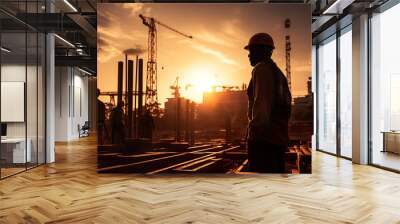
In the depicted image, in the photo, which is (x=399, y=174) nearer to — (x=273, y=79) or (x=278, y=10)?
(x=273, y=79)

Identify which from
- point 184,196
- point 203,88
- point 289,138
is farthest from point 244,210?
point 203,88

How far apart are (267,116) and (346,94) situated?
431 centimetres

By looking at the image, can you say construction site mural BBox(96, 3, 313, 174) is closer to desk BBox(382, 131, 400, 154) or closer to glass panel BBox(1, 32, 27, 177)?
glass panel BBox(1, 32, 27, 177)

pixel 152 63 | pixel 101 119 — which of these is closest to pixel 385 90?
pixel 152 63

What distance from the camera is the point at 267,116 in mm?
6066

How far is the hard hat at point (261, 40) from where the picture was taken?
6.60m

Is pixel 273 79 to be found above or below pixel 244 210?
above

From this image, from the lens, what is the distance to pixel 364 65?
8.30m

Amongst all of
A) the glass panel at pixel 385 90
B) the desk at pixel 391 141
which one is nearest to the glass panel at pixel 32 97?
the glass panel at pixel 385 90

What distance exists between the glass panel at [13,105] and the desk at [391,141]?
7.37 meters

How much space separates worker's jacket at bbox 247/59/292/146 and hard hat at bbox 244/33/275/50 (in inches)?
17.6

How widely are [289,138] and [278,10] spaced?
2231 mm

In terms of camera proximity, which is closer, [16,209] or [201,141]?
[16,209]

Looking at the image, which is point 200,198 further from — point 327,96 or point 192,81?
point 327,96
